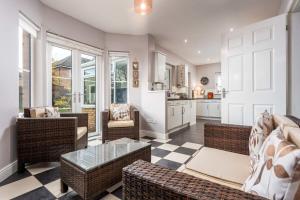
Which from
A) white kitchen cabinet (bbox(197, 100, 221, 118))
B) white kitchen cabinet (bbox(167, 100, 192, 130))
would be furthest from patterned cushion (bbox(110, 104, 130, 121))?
white kitchen cabinet (bbox(197, 100, 221, 118))

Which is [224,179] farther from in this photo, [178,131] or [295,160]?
A: [178,131]

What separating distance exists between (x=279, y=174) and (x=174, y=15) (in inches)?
116

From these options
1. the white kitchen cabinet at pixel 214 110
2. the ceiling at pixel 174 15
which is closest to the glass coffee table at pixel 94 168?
the ceiling at pixel 174 15

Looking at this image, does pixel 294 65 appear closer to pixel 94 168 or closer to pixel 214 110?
pixel 94 168

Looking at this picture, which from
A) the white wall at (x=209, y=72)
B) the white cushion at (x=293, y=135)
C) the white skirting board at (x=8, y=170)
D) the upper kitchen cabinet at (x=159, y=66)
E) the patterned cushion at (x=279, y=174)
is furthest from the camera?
the white wall at (x=209, y=72)

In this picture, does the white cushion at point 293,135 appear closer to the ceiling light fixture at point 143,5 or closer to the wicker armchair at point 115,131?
the ceiling light fixture at point 143,5

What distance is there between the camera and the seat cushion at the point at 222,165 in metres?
1.03

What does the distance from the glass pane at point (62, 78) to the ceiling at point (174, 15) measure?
0.77m

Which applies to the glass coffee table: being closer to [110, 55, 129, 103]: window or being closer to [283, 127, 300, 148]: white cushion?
[283, 127, 300, 148]: white cushion

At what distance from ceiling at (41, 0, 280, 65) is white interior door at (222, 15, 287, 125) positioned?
24.7 inches

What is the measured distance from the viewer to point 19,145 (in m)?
1.85

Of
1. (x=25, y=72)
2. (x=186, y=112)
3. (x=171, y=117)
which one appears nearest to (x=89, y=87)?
(x=25, y=72)

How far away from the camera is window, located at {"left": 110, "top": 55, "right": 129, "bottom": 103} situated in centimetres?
385

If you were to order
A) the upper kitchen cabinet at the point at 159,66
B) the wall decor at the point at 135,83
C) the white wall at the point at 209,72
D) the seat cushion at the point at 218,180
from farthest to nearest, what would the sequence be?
the white wall at the point at 209,72 < the upper kitchen cabinet at the point at 159,66 < the wall decor at the point at 135,83 < the seat cushion at the point at 218,180
